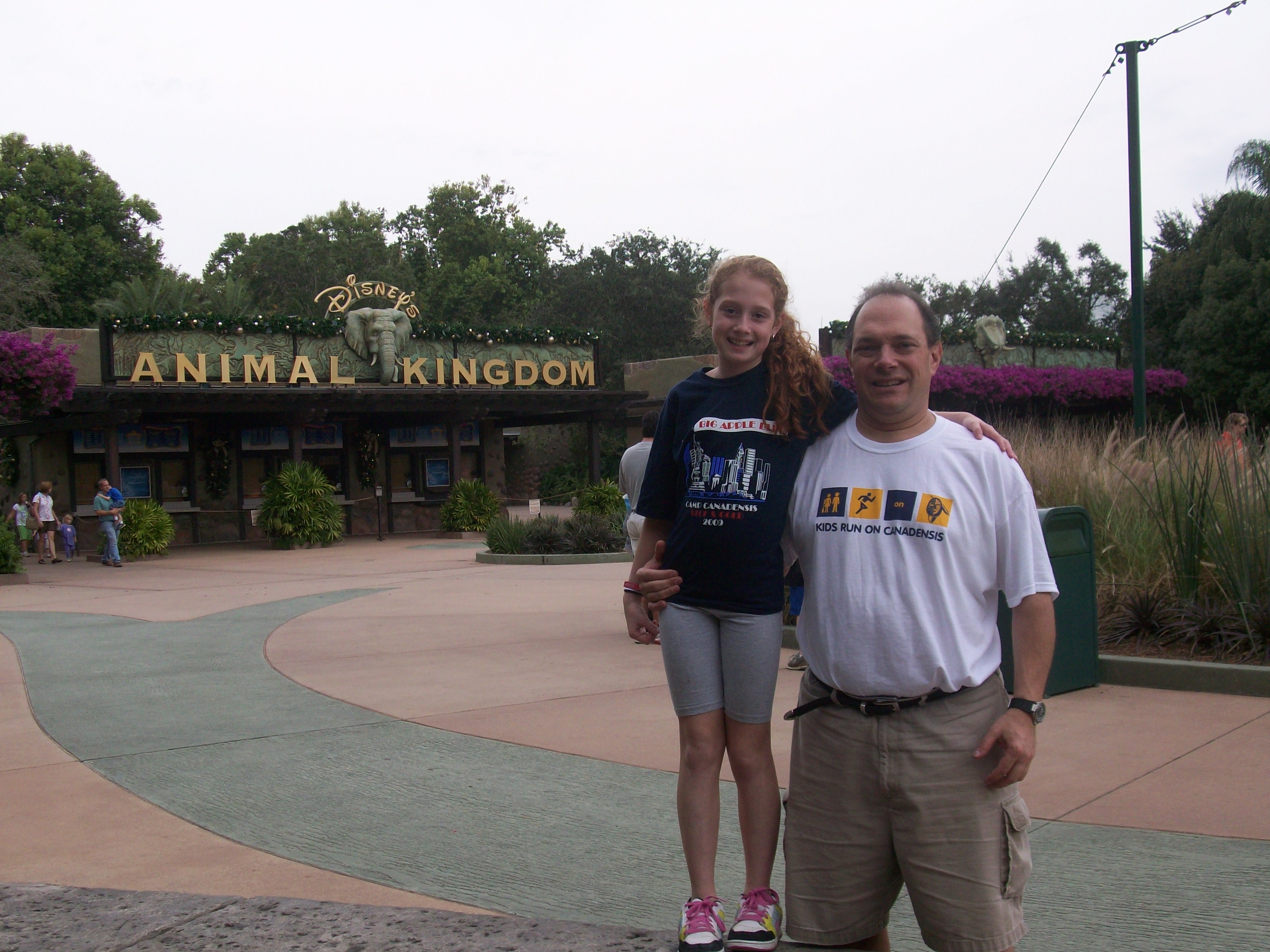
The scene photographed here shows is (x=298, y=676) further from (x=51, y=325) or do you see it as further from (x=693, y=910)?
(x=51, y=325)

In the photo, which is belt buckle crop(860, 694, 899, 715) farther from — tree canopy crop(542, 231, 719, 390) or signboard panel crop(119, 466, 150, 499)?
tree canopy crop(542, 231, 719, 390)

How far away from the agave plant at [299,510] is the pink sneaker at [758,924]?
20.7 meters

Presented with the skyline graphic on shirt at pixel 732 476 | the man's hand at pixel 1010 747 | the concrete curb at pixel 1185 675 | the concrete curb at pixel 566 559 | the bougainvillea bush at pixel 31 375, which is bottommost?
the concrete curb at pixel 566 559

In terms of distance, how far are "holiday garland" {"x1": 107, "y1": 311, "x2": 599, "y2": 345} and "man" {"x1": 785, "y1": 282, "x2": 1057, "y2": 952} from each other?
68.5 feet

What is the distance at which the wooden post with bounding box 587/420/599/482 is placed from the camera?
27688mm

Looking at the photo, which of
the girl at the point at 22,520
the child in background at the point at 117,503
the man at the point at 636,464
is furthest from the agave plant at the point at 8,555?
the man at the point at 636,464

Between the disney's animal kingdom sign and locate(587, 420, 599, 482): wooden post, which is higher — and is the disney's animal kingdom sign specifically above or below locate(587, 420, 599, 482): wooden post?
above

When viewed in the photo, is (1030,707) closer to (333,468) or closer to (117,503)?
(117,503)

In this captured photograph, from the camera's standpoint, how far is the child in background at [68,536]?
21750mm

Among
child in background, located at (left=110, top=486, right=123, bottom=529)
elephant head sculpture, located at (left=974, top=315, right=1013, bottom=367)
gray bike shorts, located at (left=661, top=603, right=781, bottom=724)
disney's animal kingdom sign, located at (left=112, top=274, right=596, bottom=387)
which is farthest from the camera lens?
elephant head sculpture, located at (left=974, top=315, right=1013, bottom=367)

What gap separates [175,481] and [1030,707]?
25.2 m

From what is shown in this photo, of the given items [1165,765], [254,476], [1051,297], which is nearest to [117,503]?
[254,476]

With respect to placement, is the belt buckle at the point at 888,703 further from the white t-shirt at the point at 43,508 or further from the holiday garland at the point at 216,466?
the holiday garland at the point at 216,466

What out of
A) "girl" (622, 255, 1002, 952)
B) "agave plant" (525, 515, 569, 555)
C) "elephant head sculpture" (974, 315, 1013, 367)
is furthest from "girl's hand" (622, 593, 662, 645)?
"elephant head sculpture" (974, 315, 1013, 367)
